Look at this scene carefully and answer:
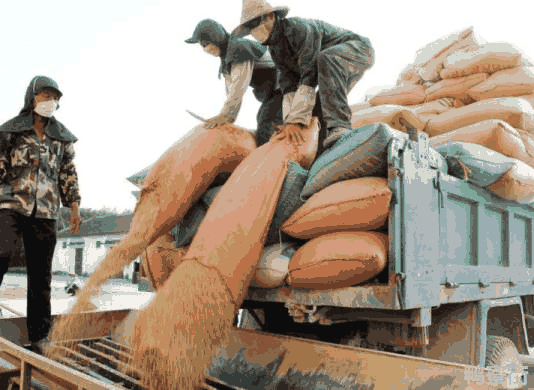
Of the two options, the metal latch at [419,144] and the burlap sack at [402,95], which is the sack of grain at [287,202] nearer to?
the metal latch at [419,144]

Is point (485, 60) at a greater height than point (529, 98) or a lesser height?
greater

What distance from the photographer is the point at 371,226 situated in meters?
1.84

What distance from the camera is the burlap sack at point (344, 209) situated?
70.4 inches

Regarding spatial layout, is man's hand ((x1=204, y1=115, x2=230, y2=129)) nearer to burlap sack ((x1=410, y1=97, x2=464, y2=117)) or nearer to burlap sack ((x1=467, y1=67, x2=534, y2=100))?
burlap sack ((x1=410, y1=97, x2=464, y2=117))

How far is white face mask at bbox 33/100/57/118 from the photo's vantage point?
2.47 m

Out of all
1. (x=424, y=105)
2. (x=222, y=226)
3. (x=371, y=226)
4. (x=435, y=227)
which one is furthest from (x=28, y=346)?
(x=424, y=105)

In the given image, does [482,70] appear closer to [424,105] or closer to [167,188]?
[424,105]

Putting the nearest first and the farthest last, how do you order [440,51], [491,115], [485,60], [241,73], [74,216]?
[241,73]
[74,216]
[491,115]
[485,60]
[440,51]

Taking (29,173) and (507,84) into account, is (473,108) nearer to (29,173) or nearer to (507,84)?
(507,84)

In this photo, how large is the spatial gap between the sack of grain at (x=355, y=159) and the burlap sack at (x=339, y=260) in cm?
27

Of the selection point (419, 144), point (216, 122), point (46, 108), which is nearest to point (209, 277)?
point (216, 122)

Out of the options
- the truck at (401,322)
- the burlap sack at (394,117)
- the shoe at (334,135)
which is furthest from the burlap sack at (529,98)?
the shoe at (334,135)

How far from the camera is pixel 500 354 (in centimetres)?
242

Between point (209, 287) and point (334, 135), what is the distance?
1.01m
